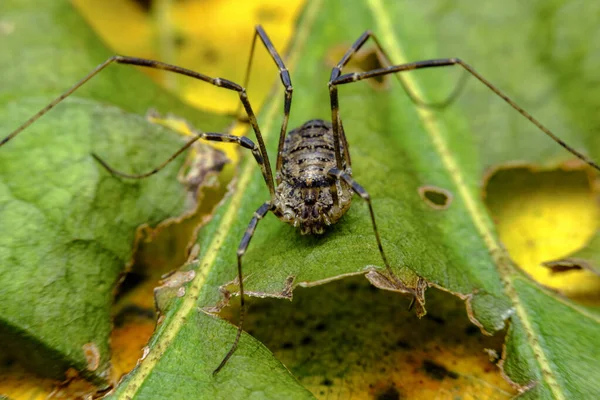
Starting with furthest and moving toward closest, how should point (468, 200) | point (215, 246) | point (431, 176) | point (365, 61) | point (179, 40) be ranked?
point (179, 40) → point (365, 61) → point (431, 176) → point (468, 200) → point (215, 246)

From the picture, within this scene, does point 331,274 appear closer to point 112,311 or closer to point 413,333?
point 413,333

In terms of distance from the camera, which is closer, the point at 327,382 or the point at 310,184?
the point at 327,382

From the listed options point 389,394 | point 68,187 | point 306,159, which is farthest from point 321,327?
point 68,187

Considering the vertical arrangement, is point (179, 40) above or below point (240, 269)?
above

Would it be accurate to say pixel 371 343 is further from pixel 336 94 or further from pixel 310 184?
pixel 336 94

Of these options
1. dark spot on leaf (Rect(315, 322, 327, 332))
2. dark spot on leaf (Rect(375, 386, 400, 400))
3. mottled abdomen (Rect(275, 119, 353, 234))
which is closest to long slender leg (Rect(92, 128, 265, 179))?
mottled abdomen (Rect(275, 119, 353, 234))

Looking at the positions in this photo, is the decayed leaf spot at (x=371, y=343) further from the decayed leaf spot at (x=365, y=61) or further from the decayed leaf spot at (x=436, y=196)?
the decayed leaf spot at (x=365, y=61)

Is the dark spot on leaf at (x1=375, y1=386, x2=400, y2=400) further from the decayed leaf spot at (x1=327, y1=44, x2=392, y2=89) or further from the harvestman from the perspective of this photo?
the decayed leaf spot at (x1=327, y1=44, x2=392, y2=89)
